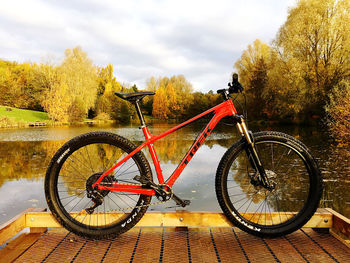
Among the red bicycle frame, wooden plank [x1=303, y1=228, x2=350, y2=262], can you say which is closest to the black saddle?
the red bicycle frame

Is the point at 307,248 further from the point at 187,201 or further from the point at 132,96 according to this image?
the point at 132,96

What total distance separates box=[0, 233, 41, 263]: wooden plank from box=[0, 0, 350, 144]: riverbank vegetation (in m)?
9.77

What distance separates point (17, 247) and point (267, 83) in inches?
886

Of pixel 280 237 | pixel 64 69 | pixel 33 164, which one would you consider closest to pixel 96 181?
pixel 280 237

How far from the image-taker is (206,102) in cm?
4225

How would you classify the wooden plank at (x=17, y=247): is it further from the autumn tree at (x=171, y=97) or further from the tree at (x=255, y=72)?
the autumn tree at (x=171, y=97)

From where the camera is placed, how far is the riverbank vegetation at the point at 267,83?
17.6 meters

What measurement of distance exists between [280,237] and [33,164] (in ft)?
25.6

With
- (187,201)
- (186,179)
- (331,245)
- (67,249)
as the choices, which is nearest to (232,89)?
(187,201)

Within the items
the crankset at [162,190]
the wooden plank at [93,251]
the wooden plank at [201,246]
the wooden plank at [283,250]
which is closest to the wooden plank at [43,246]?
the wooden plank at [93,251]

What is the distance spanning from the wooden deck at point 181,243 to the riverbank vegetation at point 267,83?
8.26 m

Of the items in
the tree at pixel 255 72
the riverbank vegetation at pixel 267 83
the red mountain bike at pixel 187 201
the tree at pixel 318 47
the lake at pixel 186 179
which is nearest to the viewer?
the red mountain bike at pixel 187 201

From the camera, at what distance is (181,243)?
83.5 inches

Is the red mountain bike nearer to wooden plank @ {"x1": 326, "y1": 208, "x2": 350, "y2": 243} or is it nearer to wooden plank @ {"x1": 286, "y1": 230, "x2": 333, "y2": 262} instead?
wooden plank @ {"x1": 286, "y1": 230, "x2": 333, "y2": 262}
